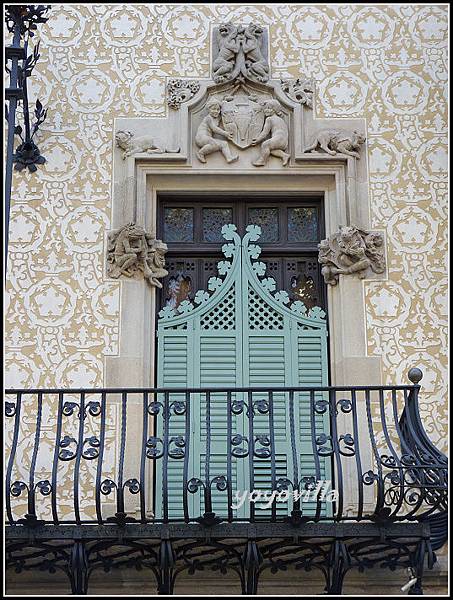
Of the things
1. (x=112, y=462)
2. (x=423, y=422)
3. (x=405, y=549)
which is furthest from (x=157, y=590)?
(x=423, y=422)

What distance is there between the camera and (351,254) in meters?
9.39

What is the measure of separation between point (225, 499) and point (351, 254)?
220 cm

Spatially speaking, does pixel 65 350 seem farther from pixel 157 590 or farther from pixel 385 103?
pixel 385 103

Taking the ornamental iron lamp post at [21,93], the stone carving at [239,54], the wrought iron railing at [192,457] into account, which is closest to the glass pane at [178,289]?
the wrought iron railing at [192,457]

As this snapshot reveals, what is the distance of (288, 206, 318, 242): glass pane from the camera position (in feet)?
32.3

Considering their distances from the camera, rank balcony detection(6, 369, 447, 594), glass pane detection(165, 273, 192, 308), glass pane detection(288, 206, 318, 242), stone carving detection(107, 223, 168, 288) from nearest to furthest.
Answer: balcony detection(6, 369, 447, 594) < stone carving detection(107, 223, 168, 288) < glass pane detection(165, 273, 192, 308) < glass pane detection(288, 206, 318, 242)

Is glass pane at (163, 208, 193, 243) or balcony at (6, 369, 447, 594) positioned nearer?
balcony at (6, 369, 447, 594)

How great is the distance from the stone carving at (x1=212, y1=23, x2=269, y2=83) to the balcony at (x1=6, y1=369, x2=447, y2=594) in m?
3.01

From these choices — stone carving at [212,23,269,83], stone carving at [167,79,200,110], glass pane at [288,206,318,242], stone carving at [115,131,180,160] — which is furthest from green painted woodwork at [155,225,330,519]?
stone carving at [212,23,269,83]

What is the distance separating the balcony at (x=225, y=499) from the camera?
7.65 m

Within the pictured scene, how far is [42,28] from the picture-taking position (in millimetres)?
10227

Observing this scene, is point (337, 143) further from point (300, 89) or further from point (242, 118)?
point (242, 118)

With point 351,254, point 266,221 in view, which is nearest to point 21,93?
point 266,221

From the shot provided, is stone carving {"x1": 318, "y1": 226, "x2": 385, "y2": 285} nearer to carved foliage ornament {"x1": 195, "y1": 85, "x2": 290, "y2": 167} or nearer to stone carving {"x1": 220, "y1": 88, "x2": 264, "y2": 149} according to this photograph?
carved foliage ornament {"x1": 195, "y1": 85, "x2": 290, "y2": 167}
